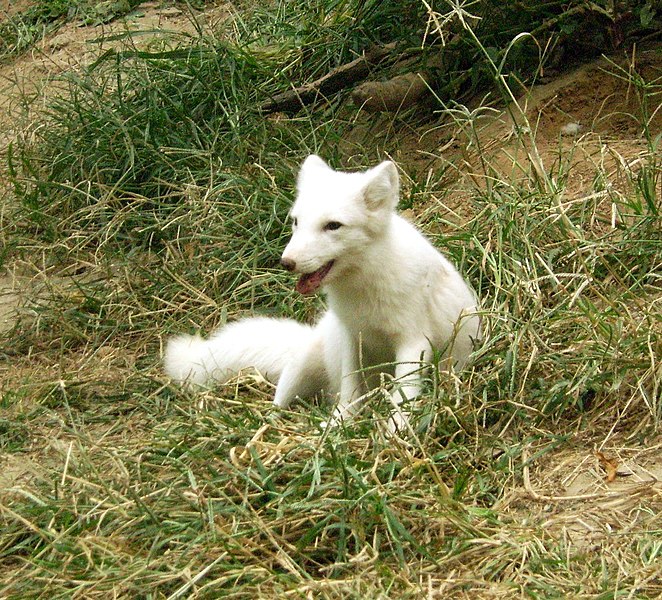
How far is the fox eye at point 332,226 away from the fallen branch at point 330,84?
8.46ft

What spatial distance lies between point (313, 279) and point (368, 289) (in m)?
0.25

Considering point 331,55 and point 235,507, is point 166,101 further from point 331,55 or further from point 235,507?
point 235,507

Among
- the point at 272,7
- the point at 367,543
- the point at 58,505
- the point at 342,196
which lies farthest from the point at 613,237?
the point at 272,7

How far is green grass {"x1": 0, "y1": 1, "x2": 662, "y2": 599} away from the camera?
11.9 feet

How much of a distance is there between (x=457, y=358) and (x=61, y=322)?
7.56ft

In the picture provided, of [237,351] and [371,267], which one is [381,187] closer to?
[371,267]

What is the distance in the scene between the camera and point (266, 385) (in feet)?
17.7

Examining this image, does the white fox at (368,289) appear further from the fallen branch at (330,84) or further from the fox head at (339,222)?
the fallen branch at (330,84)

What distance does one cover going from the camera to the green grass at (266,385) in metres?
3.64

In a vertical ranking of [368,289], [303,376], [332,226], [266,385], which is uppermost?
[332,226]

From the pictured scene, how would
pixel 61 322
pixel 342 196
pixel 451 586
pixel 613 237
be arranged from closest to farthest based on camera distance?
pixel 451 586
pixel 342 196
pixel 613 237
pixel 61 322

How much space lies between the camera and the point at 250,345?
17.5ft

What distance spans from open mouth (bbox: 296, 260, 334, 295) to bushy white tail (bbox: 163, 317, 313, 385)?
63cm

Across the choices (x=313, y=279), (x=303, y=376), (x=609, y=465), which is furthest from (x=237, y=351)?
(x=609, y=465)
